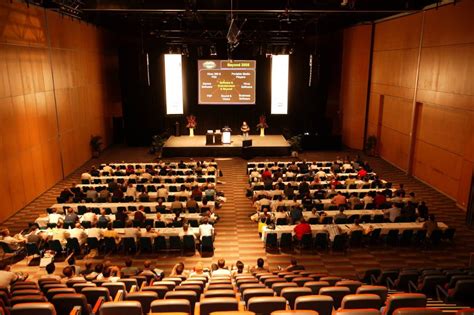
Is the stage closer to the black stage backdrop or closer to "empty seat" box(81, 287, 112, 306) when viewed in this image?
the black stage backdrop

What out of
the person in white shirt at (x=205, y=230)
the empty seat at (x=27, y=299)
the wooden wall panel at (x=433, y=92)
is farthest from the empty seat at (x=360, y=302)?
the wooden wall panel at (x=433, y=92)

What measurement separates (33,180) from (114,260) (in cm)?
714

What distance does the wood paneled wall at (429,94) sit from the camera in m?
14.3

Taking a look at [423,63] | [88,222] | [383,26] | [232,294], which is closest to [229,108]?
[383,26]

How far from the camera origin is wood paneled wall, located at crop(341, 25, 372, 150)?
23500 millimetres

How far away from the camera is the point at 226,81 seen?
26.1 m

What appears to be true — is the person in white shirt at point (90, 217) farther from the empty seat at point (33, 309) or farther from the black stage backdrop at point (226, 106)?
the black stage backdrop at point (226, 106)

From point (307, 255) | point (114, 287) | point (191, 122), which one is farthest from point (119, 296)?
point (191, 122)

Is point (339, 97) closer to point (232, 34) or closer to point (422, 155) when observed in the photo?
point (422, 155)

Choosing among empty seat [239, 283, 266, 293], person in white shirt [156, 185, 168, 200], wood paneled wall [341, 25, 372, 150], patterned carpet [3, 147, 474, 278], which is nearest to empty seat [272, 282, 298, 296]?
empty seat [239, 283, 266, 293]

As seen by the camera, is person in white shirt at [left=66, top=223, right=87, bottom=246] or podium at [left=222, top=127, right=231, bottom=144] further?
podium at [left=222, top=127, right=231, bottom=144]

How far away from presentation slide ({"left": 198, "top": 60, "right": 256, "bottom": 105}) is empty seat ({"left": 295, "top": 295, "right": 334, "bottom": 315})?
22.2 metres

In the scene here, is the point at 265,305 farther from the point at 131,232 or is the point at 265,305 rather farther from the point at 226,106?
the point at 226,106

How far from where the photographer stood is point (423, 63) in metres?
17.3
